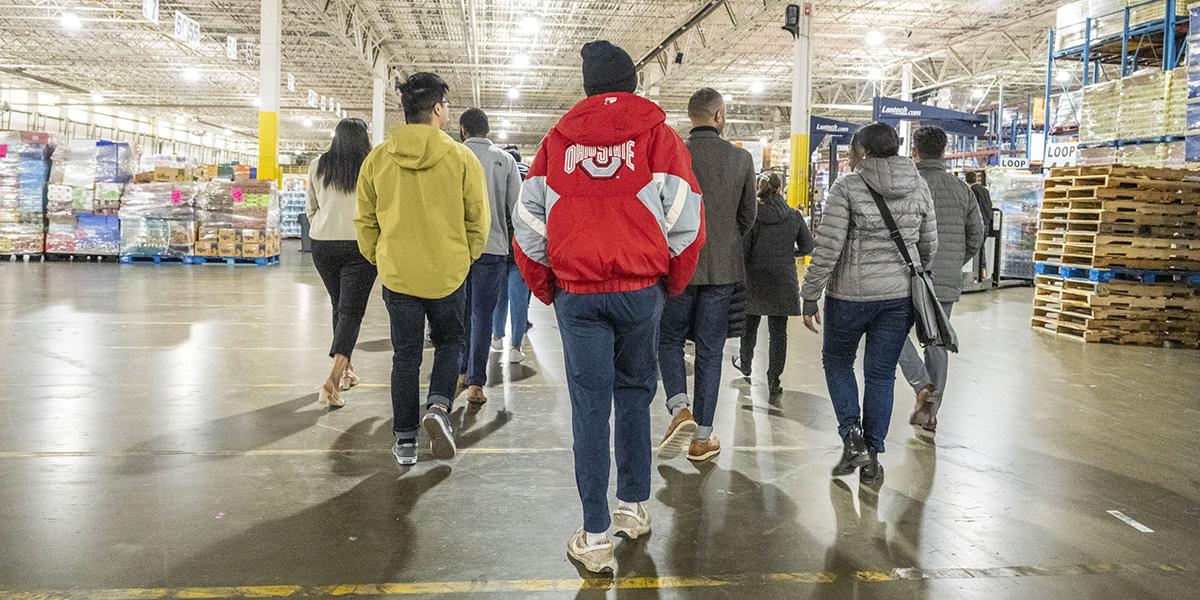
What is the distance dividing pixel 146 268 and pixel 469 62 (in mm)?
16590

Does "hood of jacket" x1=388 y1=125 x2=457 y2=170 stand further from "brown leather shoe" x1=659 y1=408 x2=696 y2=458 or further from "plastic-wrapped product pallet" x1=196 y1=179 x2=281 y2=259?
"plastic-wrapped product pallet" x1=196 y1=179 x2=281 y2=259

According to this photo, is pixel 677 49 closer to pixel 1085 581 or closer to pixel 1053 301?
pixel 1053 301

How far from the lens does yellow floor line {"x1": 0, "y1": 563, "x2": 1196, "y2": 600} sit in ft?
8.96

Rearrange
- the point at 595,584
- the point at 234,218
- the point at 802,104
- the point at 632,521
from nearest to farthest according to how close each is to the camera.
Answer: the point at 595,584, the point at 632,521, the point at 234,218, the point at 802,104

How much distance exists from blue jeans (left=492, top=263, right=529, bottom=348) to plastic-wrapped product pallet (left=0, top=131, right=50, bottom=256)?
12590 millimetres

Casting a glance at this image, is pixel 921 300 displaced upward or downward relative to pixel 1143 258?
downward

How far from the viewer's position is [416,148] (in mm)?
3824

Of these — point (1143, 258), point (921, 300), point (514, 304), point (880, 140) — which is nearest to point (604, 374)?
point (921, 300)

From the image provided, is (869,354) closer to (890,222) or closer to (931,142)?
(890,222)

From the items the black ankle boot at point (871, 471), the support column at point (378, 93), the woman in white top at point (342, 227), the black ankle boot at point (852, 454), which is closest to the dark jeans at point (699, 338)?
the black ankle boot at point (852, 454)

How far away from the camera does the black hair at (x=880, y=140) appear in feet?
13.2

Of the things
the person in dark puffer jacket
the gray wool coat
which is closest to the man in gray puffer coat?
the person in dark puffer jacket

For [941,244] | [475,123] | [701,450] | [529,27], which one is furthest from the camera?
[529,27]

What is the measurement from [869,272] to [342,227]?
2812 millimetres
